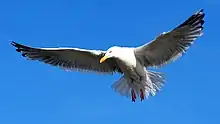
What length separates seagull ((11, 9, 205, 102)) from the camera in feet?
44.6

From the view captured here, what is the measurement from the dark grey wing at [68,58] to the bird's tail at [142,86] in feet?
1.05

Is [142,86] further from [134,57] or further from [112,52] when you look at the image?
[112,52]

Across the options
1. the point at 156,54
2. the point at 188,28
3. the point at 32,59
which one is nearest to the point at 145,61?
the point at 156,54

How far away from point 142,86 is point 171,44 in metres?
1.04

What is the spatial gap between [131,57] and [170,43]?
0.82m

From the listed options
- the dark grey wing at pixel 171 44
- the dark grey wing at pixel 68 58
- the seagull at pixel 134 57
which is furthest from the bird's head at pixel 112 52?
the dark grey wing at pixel 68 58

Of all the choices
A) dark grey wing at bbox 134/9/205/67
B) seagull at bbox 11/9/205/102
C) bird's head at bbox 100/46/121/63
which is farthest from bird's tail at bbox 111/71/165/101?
bird's head at bbox 100/46/121/63

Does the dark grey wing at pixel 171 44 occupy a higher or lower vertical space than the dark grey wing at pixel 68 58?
lower

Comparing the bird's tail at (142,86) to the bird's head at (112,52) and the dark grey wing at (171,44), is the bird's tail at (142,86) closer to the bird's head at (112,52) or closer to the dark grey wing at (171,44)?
the dark grey wing at (171,44)

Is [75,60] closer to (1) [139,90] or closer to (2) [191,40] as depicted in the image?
(1) [139,90]

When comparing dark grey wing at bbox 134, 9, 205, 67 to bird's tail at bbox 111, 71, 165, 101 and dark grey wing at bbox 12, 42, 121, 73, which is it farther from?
dark grey wing at bbox 12, 42, 121, 73

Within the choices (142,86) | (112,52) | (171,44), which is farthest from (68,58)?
(171,44)

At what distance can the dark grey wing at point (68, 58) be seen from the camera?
1462 centimetres

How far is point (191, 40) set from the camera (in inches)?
542
